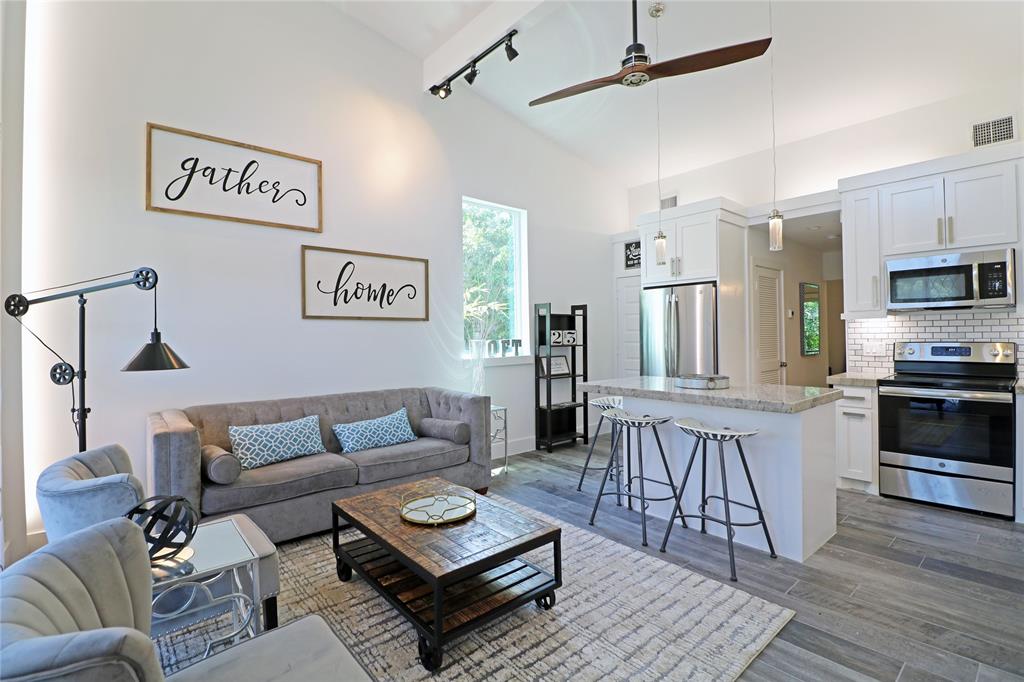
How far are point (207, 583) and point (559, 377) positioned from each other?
4.25 m

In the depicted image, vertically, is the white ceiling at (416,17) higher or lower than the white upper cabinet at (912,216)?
higher

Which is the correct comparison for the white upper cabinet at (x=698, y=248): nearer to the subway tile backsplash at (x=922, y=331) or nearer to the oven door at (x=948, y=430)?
the subway tile backsplash at (x=922, y=331)

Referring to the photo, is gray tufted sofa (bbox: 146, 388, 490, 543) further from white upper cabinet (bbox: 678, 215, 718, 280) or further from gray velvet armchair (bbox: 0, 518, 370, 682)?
white upper cabinet (bbox: 678, 215, 718, 280)

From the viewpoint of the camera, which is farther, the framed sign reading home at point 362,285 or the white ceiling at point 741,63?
the framed sign reading home at point 362,285

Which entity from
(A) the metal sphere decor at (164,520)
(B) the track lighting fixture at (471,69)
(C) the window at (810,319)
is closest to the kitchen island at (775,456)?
(A) the metal sphere decor at (164,520)

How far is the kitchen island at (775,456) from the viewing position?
9.40 feet

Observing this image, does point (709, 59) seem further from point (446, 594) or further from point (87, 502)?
point (87, 502)

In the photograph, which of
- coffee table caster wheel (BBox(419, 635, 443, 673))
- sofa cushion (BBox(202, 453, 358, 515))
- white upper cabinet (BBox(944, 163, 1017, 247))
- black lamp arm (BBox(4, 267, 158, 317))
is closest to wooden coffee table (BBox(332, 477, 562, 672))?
coffee table caster wheel (BBox(419, 635, 443, 673))

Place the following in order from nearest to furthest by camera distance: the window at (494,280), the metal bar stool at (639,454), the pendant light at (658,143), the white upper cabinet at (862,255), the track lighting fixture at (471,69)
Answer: the metal bar stool at (639,454) → the pendant light at (658,143) → the track lighting fixture at (471,69) → the white upper cabinet at (862,255) → the window at (494,280)

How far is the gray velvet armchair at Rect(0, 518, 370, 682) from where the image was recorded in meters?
0.82

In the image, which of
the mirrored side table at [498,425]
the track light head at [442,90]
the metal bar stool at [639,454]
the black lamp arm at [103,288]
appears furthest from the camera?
the mirrored side table at [498,425]

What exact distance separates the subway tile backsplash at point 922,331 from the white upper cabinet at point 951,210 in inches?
23.9

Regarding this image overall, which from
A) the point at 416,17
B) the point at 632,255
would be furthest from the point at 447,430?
the point at 632,255

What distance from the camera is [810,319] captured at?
20.9 ft
